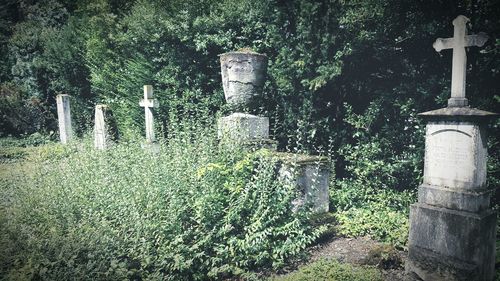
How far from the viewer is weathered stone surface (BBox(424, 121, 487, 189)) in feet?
12.3

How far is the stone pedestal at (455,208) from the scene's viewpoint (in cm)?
369

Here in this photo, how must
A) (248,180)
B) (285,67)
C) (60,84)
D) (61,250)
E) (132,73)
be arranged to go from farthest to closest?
(60,84) < (132,73) < (285,67) < (248,180) < (61,250)

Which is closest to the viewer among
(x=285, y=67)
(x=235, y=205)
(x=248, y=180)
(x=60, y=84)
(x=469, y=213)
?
(x=469, y=213)

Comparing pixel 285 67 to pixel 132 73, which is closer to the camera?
pixel 285 67

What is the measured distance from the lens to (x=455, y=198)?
12.6ft

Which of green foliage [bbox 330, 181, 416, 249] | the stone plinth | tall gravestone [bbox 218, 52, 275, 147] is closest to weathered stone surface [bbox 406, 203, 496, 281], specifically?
green foliage [bbox 330, 181, 416, 249]

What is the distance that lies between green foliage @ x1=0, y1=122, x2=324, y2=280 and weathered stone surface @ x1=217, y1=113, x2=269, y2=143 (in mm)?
461

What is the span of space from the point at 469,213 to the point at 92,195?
515 centimetres

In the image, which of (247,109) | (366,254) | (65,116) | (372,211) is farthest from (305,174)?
(65,116)

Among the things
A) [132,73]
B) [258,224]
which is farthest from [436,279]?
[132,73]

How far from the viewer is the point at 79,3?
1684cm

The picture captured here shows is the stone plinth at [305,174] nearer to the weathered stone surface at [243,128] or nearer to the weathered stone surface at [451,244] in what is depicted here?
the weathered stone surface at [243,128]

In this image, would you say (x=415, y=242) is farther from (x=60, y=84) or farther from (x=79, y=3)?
(x=79, y=3)

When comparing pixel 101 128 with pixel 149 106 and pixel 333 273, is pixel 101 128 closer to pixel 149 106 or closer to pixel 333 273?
pixel 149 106
